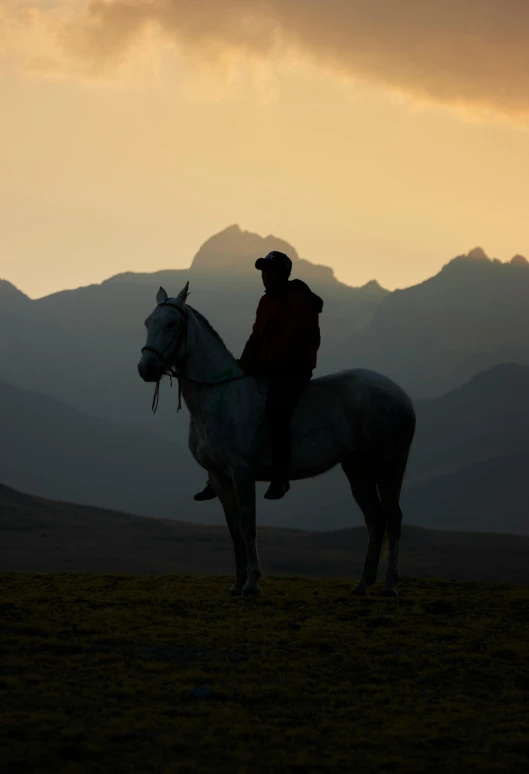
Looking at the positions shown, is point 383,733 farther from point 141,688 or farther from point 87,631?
point 87,631

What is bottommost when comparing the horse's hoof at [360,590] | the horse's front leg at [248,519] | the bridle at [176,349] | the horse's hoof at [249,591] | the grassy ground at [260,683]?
the grassy ground at [260,683]

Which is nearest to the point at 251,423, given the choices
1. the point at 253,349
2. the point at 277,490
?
the point at 277,490

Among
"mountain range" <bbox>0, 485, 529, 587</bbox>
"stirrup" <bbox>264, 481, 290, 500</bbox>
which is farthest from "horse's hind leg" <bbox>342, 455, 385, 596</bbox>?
"mountain range" <bbox>0, 485, 529, 587</bbox>

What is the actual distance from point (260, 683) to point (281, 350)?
4.32m

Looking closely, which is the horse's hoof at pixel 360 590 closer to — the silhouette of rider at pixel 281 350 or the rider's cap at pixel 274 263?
the silhouette of rider at pixel 281 350

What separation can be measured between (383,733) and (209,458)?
501 cm

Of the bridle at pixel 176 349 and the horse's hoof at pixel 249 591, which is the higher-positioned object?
the bridle at pixel 176 349

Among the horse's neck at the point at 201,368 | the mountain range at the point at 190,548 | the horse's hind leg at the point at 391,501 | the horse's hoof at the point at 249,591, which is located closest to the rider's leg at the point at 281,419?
the horse's neck at the point at 201,368

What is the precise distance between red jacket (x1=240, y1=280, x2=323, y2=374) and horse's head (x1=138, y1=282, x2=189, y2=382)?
0.79 meters

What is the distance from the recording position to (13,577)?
12766 millimetres

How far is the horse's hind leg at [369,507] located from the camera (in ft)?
38.2

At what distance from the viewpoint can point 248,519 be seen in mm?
10633

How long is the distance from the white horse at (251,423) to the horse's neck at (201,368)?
1cm

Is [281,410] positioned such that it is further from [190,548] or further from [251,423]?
[190,548]
